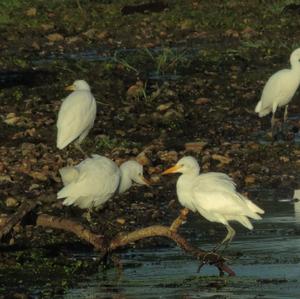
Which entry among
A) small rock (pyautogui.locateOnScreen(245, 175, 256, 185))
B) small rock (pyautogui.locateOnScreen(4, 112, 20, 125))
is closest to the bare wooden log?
small rock (pyautogui.locateOnScreen(245, 175, 256, 185))

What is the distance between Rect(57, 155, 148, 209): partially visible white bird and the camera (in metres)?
13.8

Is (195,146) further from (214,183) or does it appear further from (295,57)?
(214,183)

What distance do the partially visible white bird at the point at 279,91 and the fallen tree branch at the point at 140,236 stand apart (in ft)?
26.2

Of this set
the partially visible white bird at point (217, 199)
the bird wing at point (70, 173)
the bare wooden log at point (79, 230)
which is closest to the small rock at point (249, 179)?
the bird wing at point (70, 173)

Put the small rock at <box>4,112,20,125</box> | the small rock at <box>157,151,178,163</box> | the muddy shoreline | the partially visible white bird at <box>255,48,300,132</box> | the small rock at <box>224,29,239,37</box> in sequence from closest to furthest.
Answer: the muddy shoreline
the small rock at <box>157,151,178,163</box>
the small rock at <box>4,112,20,125</box>
the partially visible white bird at <box>255,48,300,132</box>
the small rock at <box>224,29,239,37</box>

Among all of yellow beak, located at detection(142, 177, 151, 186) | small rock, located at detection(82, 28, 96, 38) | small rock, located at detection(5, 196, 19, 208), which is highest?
yellow beak, located at detection(142, 177, 151, 186)

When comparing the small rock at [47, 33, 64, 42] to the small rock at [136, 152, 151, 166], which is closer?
the small rock at [136, 152, 151, 166]

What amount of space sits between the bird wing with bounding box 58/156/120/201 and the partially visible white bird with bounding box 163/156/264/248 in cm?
124

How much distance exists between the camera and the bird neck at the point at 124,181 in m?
14.7

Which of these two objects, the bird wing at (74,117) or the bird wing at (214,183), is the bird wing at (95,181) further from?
the bird wing at (74,117)

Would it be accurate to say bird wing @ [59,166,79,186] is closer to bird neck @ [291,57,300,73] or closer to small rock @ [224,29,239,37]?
bird neck @ [291,57,300,73]

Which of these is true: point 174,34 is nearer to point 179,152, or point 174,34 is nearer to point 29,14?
point 29,14

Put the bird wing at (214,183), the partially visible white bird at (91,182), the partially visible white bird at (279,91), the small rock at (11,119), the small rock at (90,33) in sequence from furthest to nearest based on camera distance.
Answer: the small rock at (90,33)
the partially visible white bird at (279,91)
the small rock at (11,119)
the partially visible white bird at (91,182)
the bird wing at (214,183)

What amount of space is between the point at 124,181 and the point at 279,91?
5743 mm
